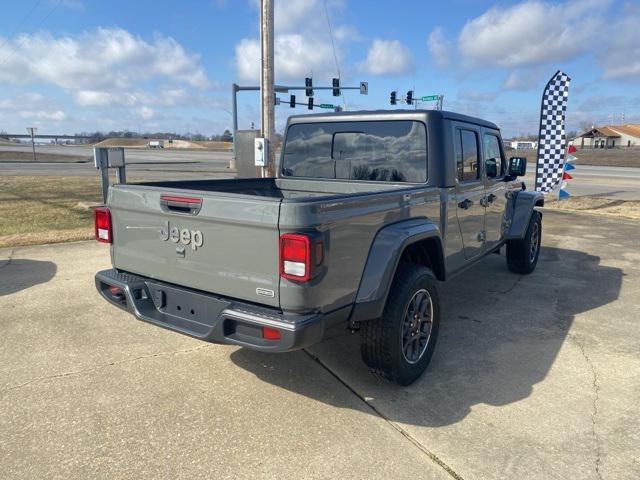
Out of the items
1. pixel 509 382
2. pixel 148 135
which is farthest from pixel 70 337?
pixel 148 135

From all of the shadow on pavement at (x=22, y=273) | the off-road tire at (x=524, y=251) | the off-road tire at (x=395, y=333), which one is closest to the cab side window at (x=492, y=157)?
the off-road tire at (x=524, y=251)

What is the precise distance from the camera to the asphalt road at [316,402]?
2.58 metres

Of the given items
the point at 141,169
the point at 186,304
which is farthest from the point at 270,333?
the point at 141,169

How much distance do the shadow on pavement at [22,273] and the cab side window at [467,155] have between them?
14.8 feet

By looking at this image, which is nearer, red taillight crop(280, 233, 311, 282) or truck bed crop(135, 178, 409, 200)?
red taillight crop(280, 233, 311, 282)

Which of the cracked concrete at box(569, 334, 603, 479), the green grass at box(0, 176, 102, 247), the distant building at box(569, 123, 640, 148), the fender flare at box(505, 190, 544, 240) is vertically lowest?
the cracked concrete at box(569, 334, 603, 479)

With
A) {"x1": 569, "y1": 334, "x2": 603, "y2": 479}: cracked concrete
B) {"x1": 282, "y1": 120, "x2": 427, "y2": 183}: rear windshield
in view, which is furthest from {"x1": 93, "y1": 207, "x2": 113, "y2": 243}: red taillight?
{"x1": 569, "y1": 334, "x2": 603, "y2": 479}: cracked concrete

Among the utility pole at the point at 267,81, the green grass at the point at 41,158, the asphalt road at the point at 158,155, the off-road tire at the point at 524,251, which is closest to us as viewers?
the off-road tire at the point at 524,251

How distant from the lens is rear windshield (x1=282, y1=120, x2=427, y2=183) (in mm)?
3941

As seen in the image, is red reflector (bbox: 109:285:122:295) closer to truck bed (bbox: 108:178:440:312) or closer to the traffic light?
truck bed (bbox: 108:178:440:312)

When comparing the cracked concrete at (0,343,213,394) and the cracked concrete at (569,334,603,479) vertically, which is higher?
the cracked concrete at (0,343,213,394)

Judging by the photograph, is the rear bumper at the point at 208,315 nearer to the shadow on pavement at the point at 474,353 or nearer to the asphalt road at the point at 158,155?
the shadow on pavement at the point at 474,353

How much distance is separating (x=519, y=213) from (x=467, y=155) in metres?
1.89

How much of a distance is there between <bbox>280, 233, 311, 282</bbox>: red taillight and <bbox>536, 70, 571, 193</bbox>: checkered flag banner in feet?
35.1
